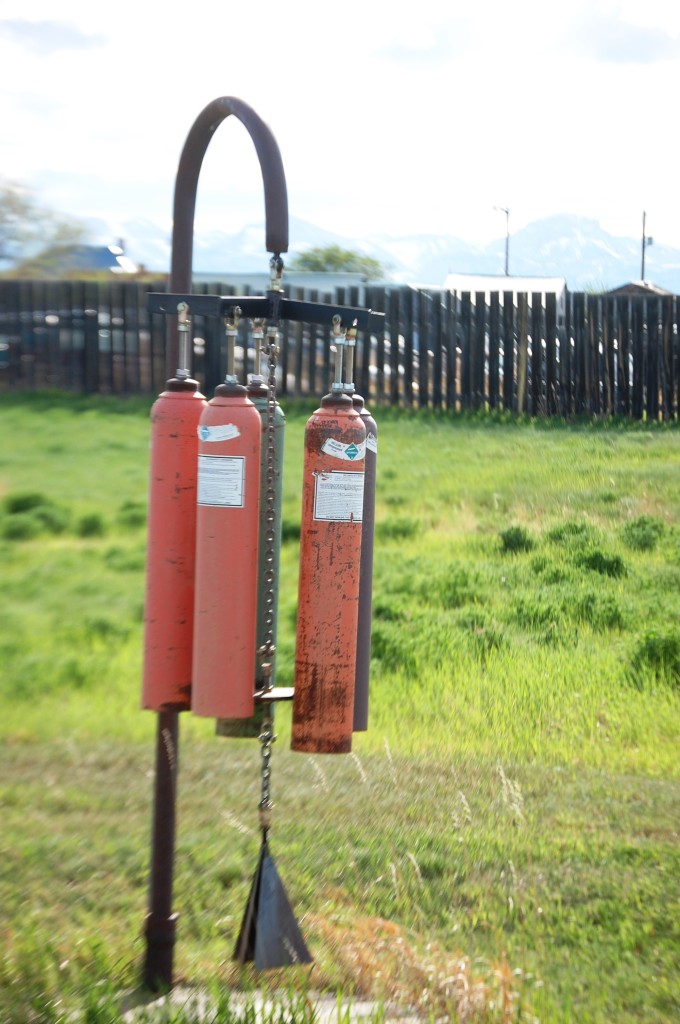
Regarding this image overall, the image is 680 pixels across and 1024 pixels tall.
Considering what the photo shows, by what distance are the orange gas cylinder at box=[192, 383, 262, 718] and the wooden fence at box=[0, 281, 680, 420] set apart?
17.8 ft

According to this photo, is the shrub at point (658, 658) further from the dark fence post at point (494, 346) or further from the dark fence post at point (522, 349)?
the dark fence post at point (494, 346)

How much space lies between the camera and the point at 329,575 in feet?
9.25

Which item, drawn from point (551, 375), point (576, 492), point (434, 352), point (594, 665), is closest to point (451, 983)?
point (594, 665)

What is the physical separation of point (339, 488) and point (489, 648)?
3.07 meters

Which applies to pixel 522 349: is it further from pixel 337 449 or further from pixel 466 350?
pixel 337 449

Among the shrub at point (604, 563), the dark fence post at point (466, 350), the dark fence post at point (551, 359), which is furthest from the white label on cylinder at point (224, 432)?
the dark fence post at point (466, 350)

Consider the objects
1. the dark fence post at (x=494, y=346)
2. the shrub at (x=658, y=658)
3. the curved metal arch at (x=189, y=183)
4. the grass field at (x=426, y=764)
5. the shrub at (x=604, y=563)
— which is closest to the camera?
the curved metal arch at (x=189, y=183)

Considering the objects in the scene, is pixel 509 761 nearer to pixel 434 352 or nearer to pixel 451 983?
pixel 451 983

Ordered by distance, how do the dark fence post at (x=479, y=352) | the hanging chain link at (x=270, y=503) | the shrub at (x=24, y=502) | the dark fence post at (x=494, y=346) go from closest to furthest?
the hanging chain link at (x=270, y=503), the shrub at (x=24, y=502), the dark fence post at (x=494, y=346), the dark fence post at (x=479, y=352)

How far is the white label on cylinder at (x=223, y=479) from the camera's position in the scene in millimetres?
2768

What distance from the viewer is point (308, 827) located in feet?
13.4

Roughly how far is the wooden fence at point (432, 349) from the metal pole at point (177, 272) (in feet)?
16.1

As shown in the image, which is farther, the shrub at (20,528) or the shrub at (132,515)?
the shrub at (132,515)

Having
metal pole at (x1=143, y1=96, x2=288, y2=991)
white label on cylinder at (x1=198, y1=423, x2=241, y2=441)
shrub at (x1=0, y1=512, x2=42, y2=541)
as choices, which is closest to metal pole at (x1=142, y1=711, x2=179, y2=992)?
metal pole at (x1=143, y1=96, x2=288, y2=991)
